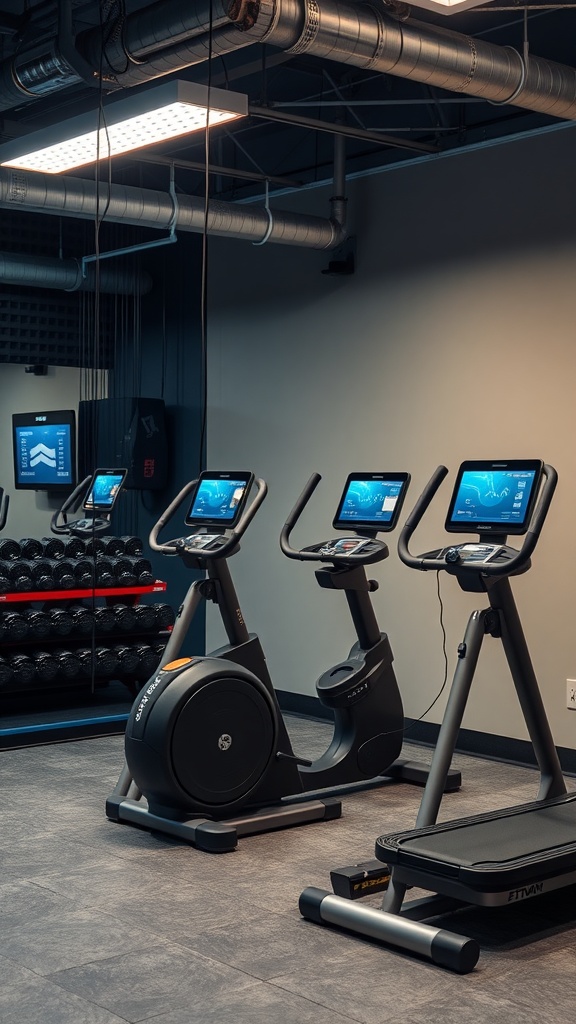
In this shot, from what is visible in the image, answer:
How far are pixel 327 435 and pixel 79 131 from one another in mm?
2956

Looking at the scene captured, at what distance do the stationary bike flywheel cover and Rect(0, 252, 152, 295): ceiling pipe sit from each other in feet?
14.6

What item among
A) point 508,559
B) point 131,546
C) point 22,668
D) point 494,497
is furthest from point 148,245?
point 508,559

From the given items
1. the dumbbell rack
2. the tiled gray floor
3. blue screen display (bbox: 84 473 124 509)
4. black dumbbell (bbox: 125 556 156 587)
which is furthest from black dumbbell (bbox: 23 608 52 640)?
the tiled gray floor

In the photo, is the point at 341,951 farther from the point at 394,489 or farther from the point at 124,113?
the point at 124,113

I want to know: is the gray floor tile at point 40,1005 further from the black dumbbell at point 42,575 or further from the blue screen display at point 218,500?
the black dumbbell at point 42,575

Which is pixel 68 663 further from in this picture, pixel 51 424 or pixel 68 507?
pixel 51 424

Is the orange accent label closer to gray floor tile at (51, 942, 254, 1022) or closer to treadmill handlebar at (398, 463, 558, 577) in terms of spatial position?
treadmill handlebar at (398, 463, 558, 577)

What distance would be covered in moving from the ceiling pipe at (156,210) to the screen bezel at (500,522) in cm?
281

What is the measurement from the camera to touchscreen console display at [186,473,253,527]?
5020mm

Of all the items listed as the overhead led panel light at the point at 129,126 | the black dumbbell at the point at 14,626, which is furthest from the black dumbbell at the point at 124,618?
the overhead led panel light at the point at 129,126

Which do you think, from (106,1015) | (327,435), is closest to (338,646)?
(327,435)

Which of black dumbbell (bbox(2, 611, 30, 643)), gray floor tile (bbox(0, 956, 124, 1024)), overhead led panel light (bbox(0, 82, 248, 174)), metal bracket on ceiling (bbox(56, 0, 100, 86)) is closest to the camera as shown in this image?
gray floor tile (bbox(0, 956, 124, 1024))

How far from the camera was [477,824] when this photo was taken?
4.02 metres

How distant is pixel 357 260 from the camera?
7211 mm
